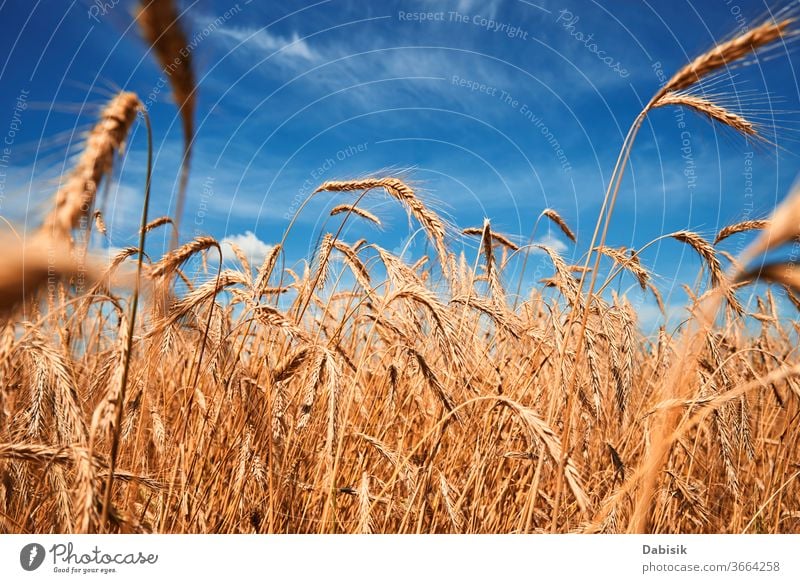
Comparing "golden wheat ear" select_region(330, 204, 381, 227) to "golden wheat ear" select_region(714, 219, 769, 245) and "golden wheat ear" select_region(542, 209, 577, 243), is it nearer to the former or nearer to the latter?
"golden wheat ear" select_region(542, 209, 577, 243)

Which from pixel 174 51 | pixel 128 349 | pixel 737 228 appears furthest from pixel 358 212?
pixel 737 228

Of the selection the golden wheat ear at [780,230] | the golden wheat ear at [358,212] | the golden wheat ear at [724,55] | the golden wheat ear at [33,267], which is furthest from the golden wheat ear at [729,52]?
the golden wheat ear at [33,267]

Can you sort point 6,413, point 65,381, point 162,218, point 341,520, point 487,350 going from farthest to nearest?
point 487,350 < point 162,218 < point 341,520 < point 6,413 < point 65,381

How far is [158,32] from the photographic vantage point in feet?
4.61

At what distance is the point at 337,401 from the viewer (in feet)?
5.18

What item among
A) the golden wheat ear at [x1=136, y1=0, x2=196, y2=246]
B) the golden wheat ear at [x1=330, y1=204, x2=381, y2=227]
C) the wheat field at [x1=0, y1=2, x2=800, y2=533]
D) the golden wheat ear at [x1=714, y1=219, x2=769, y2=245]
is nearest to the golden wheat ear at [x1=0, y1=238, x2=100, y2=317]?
the wheat field at [x1=0, y1=2, x2=800, y2=533]
